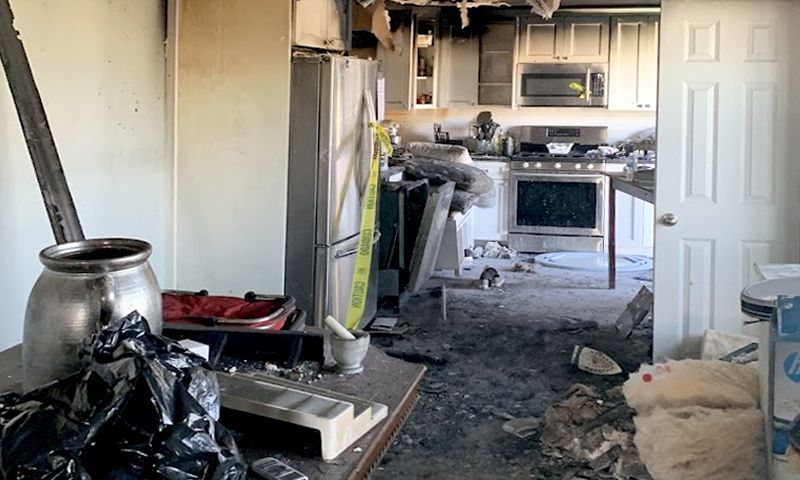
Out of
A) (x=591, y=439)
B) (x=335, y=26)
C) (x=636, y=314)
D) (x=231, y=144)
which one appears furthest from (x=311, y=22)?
(x=636, y=314)

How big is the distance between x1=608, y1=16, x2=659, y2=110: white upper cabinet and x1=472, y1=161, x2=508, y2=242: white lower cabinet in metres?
1.29

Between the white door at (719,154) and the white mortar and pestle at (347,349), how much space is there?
8.65 ft

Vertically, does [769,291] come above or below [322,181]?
below

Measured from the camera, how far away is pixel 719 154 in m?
3.92

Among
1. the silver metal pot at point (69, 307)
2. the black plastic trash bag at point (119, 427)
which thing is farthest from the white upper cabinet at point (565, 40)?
the black plastic trash bag at point (119, 427)

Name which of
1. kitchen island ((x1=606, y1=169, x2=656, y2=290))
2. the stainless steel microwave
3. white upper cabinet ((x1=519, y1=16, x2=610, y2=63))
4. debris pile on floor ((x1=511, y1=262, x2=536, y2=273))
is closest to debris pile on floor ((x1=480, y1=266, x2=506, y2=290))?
debris pile on floor ((x1=511, y1=262, x2=536, y2=273))

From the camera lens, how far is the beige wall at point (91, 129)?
289 centimetres

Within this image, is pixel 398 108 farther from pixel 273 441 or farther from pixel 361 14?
pixel 273 441

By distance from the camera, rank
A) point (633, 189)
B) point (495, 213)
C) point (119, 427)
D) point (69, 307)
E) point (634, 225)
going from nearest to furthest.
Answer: point (119, 427) < point (69, 307) < point (633, 189) < point (634, 225) < point (495, 213)

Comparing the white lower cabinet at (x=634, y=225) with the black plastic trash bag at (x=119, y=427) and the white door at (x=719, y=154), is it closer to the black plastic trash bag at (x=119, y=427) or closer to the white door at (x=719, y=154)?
the white door at (x=719, y=154)

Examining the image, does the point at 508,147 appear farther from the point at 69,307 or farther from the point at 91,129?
the point at 69,307

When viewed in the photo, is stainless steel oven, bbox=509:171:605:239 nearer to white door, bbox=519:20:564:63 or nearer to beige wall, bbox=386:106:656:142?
beige wall, bbox=386:106:656:142

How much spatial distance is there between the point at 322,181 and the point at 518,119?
468 cm

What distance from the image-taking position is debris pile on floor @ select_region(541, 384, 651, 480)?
3.04 m
